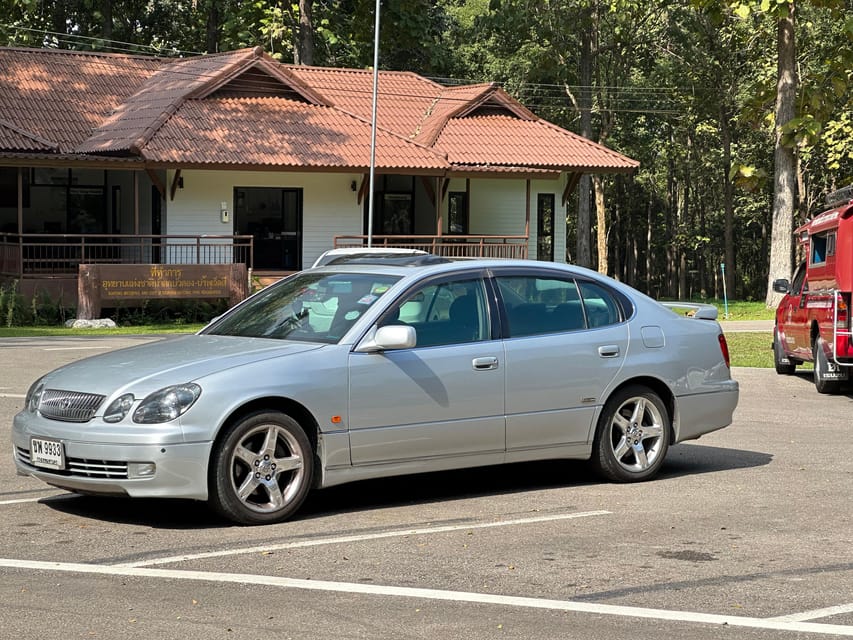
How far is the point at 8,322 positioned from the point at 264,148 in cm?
854

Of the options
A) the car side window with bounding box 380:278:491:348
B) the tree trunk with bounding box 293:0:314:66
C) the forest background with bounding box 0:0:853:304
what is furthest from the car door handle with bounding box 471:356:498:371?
the tree trunk with bounding box 293:0:314:66

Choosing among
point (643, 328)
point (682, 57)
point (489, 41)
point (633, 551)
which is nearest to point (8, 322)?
point (643, 328)

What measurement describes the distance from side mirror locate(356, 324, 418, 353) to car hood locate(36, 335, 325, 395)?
310 millimetres

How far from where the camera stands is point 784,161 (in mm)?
37344

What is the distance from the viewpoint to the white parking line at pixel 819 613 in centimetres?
616

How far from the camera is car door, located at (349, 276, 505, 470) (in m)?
8.54

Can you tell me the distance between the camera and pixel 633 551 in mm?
7570

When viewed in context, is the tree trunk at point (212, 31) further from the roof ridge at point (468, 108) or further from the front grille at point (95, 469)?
the front grille at point (95, 469)

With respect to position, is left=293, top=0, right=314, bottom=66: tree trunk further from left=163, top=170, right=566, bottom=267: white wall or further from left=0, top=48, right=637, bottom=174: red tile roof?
left=163, top=170, right=566, bottom=267: white wall

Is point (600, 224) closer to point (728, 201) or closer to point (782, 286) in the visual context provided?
point (728, 201)

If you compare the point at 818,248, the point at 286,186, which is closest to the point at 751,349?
the point at 818,248

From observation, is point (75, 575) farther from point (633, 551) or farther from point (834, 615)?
point (834, 615)

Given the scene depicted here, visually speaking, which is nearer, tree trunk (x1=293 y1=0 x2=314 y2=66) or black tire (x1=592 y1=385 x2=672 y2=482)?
black tire (x1=592 y1=385 x2=672 y2=482)

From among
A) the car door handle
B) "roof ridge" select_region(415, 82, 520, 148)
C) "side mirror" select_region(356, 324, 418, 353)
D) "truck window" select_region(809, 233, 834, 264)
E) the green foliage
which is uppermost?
"roof ridge" select_region(415, 82, 520, 148)
